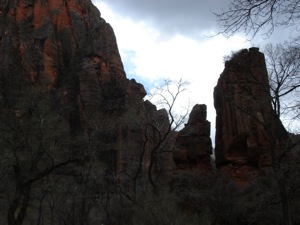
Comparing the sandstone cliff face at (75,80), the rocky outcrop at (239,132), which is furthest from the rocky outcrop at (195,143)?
the sandstone cliff face at (75,80)

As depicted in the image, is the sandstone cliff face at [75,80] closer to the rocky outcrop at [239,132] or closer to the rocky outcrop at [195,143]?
the rocky outcrop at [195,143]

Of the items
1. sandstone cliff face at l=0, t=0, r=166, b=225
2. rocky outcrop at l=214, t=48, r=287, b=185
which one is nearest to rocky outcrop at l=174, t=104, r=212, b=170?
rocky outcrop at l=214, t=48, r=287, b=185

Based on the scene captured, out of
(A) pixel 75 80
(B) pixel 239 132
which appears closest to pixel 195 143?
(B) pixel 239 132

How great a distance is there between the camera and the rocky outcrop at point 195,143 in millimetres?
37656

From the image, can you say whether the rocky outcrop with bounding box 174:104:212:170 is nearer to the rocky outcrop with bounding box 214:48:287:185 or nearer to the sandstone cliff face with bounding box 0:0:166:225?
the rocky outcrop with bounding box 214:48:287:185

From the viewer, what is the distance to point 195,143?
3856 centimetres

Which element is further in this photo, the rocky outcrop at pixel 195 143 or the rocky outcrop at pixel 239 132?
the rocky outcrop at pixel 195 143

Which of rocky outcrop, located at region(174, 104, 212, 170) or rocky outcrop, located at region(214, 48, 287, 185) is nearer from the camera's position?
rocky outcrop, located at region(214, 48, 287, 185)

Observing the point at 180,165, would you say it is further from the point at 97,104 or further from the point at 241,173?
the point at 97,104

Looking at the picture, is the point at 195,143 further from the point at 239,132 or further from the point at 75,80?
the point at 75,80

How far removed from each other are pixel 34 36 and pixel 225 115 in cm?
5093

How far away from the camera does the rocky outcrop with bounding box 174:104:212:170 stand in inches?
1483

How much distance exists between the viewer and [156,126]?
28.1 metres

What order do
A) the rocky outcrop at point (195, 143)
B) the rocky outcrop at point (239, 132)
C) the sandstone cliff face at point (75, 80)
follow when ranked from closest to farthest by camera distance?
the rocky outcrop at point (239, 132)
the rocky outcrop at point (195, 143)
the sandstone cliff face at point (75, 80)
